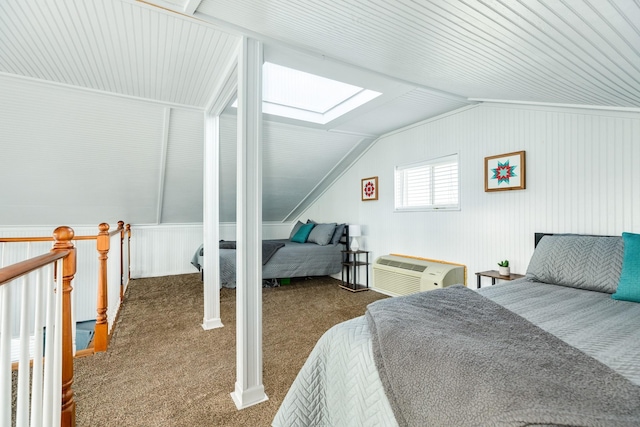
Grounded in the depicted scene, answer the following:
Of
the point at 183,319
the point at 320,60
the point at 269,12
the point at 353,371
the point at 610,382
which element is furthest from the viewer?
the point at 183,319

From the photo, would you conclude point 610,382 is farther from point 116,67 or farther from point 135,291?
point 135,291

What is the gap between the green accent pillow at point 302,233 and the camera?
203 inches

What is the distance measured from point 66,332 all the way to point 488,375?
71.9 inches

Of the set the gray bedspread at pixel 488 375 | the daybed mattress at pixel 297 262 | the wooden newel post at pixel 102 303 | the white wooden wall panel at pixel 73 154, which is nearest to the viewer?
the gray bedspread at pixel 488 375

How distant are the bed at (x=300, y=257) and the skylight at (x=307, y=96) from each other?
70.8 inches

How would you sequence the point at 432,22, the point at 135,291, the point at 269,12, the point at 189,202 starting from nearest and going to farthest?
the point at 432,22
the point at 269,12
the point at 135,291
the point at 189,202

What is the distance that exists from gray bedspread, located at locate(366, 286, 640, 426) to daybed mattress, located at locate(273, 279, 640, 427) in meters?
0.09

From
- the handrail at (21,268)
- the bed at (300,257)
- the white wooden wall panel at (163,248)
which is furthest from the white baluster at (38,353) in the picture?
the white wooden wall panel at (163,248)

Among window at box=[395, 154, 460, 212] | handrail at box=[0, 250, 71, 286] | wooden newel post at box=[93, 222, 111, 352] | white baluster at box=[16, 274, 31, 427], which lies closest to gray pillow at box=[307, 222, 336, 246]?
window at box=[395, 154, 460, 212]

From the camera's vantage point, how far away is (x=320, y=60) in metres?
2.25

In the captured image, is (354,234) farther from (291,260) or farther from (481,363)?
(481,363)

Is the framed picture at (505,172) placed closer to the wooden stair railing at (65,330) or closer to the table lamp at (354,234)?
the table lamp at (354,234)

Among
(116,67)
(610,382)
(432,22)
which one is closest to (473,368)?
(610,382)

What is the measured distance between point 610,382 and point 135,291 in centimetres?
465
